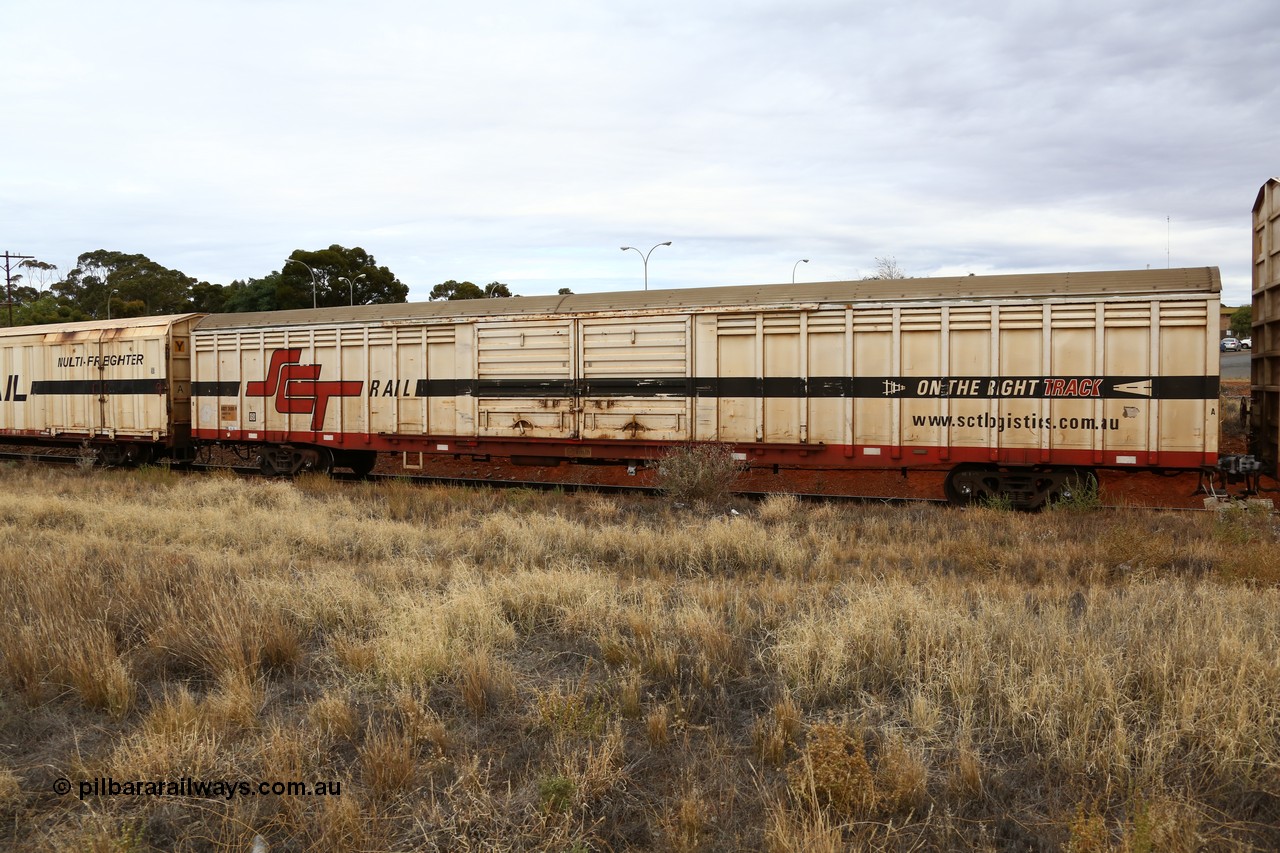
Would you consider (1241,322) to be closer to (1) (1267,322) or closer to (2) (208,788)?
(1) (1267,322)

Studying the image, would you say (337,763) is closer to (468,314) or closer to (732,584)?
(732,584)

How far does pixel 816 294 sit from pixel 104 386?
1617 centimetres

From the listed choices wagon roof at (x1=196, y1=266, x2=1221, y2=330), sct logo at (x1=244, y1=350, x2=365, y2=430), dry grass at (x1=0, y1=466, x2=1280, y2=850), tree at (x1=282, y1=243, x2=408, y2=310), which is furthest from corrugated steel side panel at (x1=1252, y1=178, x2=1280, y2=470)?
tree at (x1=282, y1=243, x2=408, y2=310)

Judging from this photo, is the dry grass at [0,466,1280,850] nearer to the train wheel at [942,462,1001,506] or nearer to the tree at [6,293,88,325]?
the train wheel at [942,462,1001,506]

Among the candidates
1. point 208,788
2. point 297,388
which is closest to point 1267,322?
point 208,788

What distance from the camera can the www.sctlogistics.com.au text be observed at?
3833mm

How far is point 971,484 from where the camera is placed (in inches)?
503

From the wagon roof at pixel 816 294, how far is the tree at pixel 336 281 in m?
39.8

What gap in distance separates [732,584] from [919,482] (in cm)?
761

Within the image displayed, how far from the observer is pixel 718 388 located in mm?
13758

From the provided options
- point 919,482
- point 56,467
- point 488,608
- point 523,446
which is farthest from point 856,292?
point 56,467

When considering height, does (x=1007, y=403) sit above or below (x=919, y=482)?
above

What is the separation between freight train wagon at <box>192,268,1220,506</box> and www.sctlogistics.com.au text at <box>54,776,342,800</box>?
10347 millimetres

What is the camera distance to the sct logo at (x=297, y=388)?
54.7 feet
